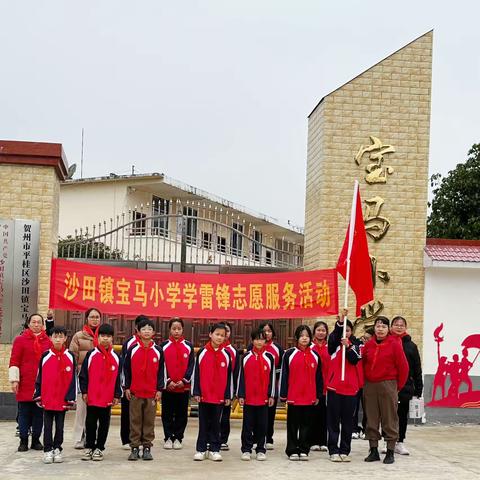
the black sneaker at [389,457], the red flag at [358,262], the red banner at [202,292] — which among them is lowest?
Result: the black sneaker at [389,457]

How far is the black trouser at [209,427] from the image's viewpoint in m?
8.52

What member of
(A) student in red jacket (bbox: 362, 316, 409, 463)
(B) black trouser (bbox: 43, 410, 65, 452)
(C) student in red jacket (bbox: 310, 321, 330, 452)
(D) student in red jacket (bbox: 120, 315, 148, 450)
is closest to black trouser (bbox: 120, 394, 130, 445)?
(D) student in red jacket (bbox: 120, 315, 148, 450)

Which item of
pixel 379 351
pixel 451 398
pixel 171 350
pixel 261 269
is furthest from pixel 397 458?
pixel 261 269

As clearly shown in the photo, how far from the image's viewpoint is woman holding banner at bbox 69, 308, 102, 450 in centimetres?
896

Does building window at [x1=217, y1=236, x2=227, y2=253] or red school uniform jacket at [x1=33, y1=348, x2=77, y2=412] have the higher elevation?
building window at [x1=217, y1=236, x2=227, y2=253]

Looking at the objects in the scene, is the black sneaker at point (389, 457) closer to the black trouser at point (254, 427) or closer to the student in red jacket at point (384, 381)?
the student in red jacket at point (384, 381)

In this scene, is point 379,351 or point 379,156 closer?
point 379,351

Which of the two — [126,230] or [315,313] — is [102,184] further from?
[315,313]

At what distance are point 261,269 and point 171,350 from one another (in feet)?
10.3

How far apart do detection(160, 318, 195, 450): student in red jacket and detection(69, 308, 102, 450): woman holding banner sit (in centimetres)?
74

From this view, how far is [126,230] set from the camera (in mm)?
13070

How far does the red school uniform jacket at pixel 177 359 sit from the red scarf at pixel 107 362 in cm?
79

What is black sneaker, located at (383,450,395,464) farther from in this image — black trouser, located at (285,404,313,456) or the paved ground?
black trouser, located at (285,404,313,456)

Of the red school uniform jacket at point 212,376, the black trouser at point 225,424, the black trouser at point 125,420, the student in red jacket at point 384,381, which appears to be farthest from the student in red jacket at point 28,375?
the student in red jacket at point 384,381
